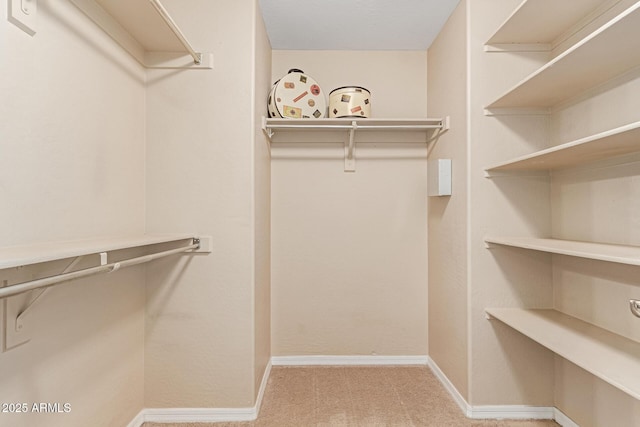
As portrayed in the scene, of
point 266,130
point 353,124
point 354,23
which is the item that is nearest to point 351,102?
point 353,124

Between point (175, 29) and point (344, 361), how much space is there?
2.50m

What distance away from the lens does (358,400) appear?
2.22 meters

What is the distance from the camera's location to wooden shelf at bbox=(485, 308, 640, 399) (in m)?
1.20

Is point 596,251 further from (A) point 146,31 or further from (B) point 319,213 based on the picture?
(A) point 146,31

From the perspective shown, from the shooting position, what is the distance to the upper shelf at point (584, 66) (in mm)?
1175

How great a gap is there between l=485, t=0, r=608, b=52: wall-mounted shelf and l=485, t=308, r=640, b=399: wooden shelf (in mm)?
1513

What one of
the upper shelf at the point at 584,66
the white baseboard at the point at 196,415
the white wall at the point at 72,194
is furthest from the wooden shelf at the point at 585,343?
the white wall at the point at 72,194

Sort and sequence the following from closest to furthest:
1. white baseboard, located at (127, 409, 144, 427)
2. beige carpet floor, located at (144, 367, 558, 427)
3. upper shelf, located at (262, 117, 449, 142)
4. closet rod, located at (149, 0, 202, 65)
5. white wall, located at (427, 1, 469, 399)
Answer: closet rod, located at (149, 0, 202, 65) < white baseboard, located at (127, 409, 144, 427) < beige carpet floor, located at (144, 367, 558, 427) < white wall, located at (427, 1, 469, 399) < upper shelf, located at (262, 117, 449, 142)

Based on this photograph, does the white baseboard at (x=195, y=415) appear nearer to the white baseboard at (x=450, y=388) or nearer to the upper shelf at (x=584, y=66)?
the white baseboard at (x=450, y=388)

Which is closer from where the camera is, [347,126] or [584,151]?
[584,151]

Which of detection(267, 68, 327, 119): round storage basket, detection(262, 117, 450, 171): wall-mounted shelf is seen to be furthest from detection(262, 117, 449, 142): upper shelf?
detection(267, 68, 327, 119): round storage basket

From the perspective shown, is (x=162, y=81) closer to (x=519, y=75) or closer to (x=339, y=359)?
(x=519, y=75)

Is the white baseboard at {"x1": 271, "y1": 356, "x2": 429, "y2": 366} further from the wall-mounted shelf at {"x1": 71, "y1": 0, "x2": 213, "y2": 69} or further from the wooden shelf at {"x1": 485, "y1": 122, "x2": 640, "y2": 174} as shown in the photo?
the wall-mounted shelf at {"x1": 71, "y1": 0, "x2": 213, "y2": 69}

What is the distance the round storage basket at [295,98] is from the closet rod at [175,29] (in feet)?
2.04
